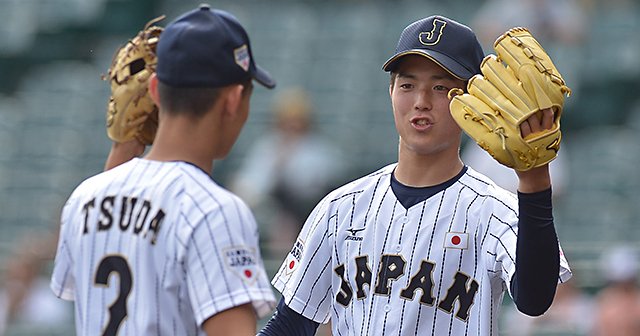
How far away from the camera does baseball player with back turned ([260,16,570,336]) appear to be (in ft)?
9.95

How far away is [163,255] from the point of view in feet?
9.45

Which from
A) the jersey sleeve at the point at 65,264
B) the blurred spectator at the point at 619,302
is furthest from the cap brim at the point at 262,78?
the blurred spectator at the point at 619,302

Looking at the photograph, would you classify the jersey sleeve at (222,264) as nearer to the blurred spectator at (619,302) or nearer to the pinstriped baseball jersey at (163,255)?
the pinstriped baseball jersey at (163,255)

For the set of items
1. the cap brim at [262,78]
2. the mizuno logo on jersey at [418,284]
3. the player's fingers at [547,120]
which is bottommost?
the mizuno logo on jersey at [418,284]

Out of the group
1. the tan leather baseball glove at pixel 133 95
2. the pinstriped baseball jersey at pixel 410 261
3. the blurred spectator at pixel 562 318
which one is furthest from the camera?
the blurred spectator at pixel 562 318

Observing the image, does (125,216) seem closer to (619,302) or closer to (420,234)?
(420,234)

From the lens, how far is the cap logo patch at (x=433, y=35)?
3.12 meters

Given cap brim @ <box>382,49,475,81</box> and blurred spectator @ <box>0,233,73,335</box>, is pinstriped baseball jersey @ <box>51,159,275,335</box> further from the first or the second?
blurred spectator @ <box>0,233,73,335</box>

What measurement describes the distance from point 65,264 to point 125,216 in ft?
0.96

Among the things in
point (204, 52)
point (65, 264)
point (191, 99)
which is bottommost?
point (65, 264)

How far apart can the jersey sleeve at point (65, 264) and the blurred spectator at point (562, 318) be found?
14.9 ft

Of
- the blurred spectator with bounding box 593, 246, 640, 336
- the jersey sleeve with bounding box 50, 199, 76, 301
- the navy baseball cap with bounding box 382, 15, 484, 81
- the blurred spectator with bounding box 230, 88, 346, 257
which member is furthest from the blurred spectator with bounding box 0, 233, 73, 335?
the navy baseball cap with bounding box 382, 15, 484, 81

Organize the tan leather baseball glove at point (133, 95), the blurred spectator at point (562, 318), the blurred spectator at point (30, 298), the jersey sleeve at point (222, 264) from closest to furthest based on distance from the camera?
1. the jersey sleeve at point (222, 264)
2. the tan leather baseball glove at point (133, 95)
3. the blurred spectator at point (562, 318)
4. the blurred spectator at point (30, 298)

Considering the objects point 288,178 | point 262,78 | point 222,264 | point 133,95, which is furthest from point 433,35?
point 288,178
